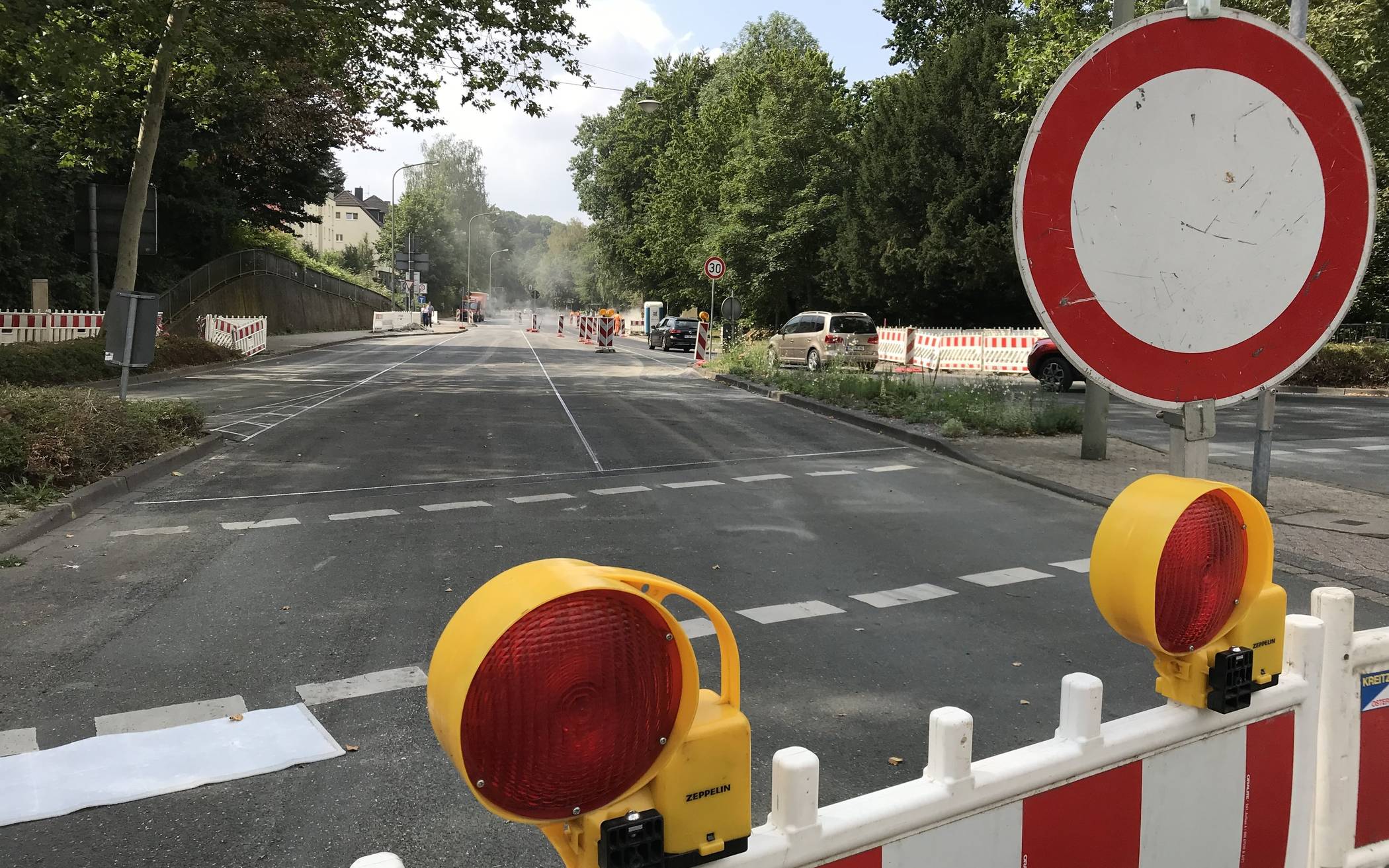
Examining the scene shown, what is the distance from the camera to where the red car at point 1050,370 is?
2162 cm

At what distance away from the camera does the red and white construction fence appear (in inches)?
1128

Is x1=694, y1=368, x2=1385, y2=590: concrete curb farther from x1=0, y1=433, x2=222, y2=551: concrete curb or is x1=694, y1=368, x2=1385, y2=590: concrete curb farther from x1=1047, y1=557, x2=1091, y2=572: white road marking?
x1=0, y1=433, x2=222, y2=551: concrete curb

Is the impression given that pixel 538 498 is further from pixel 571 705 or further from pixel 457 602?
pixel 571 705

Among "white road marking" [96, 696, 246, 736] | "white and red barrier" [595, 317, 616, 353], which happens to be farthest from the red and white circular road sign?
"white and red barrier" [595, 317, 616, 353]

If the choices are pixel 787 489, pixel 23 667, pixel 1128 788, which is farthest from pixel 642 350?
pixel 1128 788

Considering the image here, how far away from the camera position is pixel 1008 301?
33.0m

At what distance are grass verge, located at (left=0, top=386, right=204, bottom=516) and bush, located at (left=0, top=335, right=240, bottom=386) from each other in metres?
6.47

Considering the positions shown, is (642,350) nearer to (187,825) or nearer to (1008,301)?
(1008,301)

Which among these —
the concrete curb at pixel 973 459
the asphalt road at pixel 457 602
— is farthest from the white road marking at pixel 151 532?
the concrete curb at pixel 973 459

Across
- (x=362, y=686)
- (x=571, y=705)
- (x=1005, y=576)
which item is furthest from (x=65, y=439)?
(x=571, y=705)

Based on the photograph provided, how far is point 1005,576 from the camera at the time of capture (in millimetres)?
6398

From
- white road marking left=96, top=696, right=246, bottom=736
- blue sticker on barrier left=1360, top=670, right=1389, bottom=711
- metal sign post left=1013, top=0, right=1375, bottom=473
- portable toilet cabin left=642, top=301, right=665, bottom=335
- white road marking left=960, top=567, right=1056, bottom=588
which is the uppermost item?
portable toilet cabin left=642, top=301, right=665, bottom=335

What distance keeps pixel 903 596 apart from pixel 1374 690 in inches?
151

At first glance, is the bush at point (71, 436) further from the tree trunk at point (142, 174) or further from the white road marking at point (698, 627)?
the tree trunk at point (142, 174)
